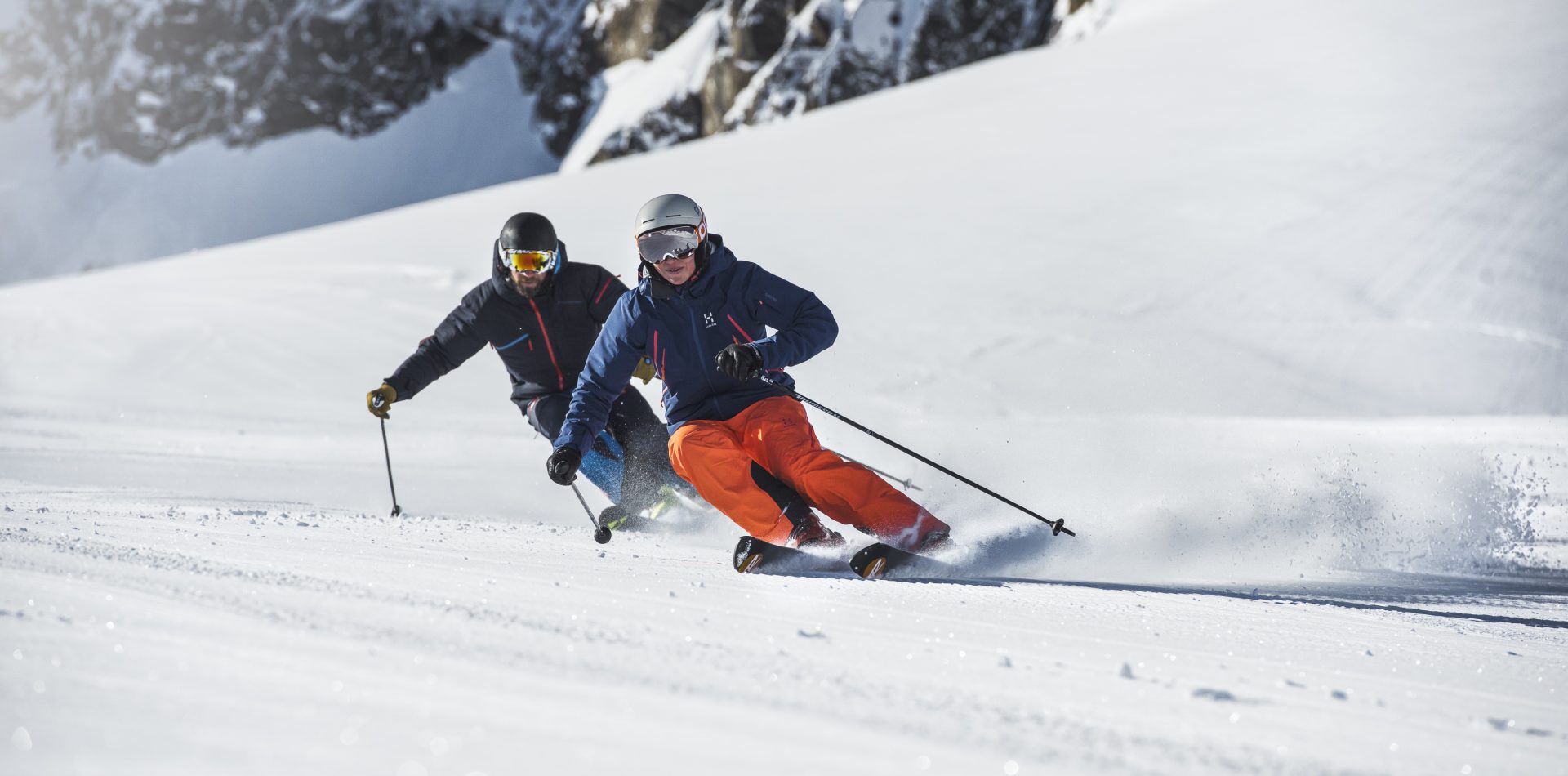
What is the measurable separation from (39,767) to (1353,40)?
16.3 metres

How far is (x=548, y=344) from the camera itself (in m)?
5.41

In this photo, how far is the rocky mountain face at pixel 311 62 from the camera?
344 feet

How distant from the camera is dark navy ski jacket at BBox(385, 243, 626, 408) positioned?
5.28m

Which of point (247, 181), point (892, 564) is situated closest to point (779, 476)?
point (892, 564)

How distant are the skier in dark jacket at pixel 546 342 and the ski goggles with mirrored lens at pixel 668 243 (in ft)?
4.09

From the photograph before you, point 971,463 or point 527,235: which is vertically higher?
point 527,235

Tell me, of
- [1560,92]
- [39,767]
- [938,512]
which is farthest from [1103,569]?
[1560,92]

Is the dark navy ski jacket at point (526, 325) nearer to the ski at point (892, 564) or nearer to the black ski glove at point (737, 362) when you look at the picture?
the black ski glove at point (737, 362)

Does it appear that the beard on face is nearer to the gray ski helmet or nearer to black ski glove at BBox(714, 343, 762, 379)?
the gray ski helmet

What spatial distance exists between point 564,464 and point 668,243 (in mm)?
929

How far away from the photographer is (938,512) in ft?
16.0

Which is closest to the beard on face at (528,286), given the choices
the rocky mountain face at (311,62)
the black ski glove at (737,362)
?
the black ski glove at (737,362)

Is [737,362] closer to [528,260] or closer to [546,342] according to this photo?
[528,260]

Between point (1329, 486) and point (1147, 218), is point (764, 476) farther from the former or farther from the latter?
point (1147, 218)
